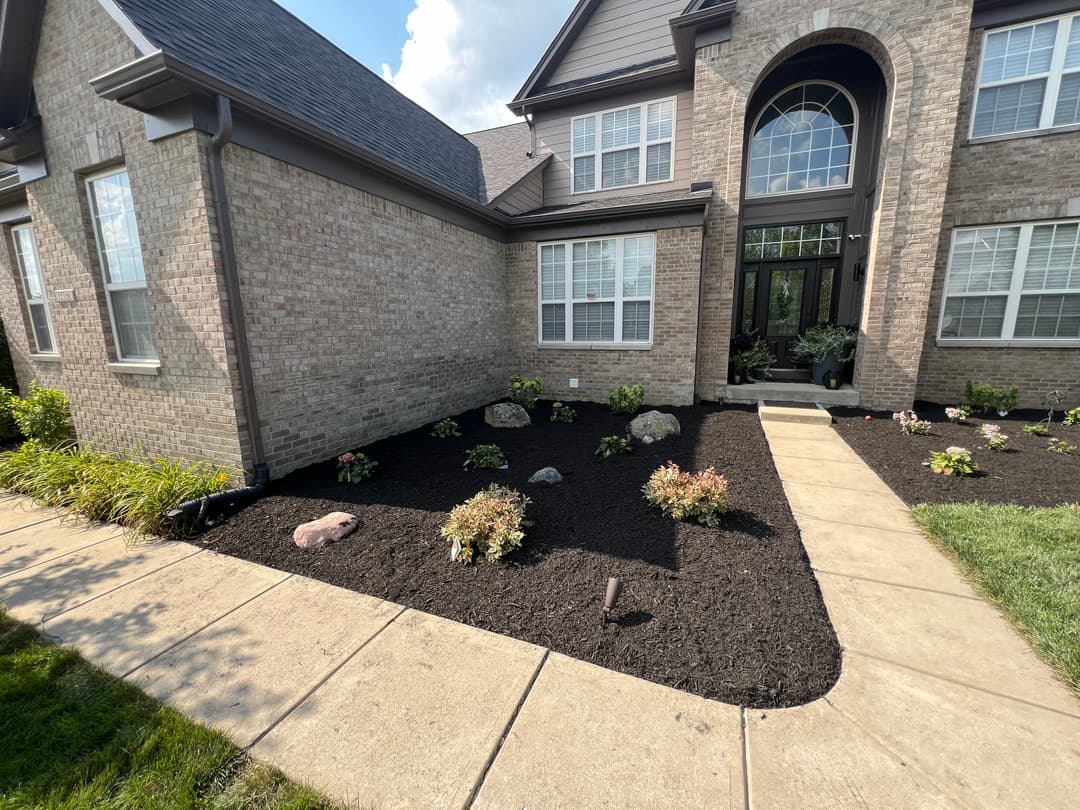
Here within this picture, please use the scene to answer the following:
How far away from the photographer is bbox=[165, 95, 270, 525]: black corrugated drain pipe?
3926 millimetres

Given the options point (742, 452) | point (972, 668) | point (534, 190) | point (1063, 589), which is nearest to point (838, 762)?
point (972, 668)

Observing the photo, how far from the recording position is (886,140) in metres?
7.23

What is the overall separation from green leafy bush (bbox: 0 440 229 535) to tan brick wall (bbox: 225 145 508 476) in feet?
2.55

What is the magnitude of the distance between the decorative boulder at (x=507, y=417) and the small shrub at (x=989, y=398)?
7852 mm

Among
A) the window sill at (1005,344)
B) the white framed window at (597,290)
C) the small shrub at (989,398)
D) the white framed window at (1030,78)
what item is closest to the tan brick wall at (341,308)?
the white framed window at (597,290)

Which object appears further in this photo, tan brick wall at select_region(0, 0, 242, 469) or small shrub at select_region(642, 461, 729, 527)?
tan brick wall at select_region(0, 0, 242, 469)

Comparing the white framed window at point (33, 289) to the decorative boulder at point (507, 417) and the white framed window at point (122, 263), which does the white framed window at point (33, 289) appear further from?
the decorative boulder at point (507, 417)

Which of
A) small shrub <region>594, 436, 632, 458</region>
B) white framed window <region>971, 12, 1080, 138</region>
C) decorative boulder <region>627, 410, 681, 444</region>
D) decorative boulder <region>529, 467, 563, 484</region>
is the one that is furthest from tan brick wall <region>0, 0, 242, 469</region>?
white framed window <region>971, 12, 1080, 138</region>

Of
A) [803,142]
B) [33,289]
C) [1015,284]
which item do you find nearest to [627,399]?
[803,142]

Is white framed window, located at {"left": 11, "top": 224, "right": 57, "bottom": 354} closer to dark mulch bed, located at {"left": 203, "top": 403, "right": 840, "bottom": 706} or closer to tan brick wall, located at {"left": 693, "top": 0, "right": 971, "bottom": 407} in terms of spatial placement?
dark mulch bed, located at {"left": 203, "top": 403, "right": 840, "bottom": 706}

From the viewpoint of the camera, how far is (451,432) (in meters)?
6.63

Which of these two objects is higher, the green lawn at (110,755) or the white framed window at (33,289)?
the white framed window at (33,289)

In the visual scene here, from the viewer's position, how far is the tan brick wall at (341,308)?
453 cm

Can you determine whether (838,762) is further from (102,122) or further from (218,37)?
(218,37)
